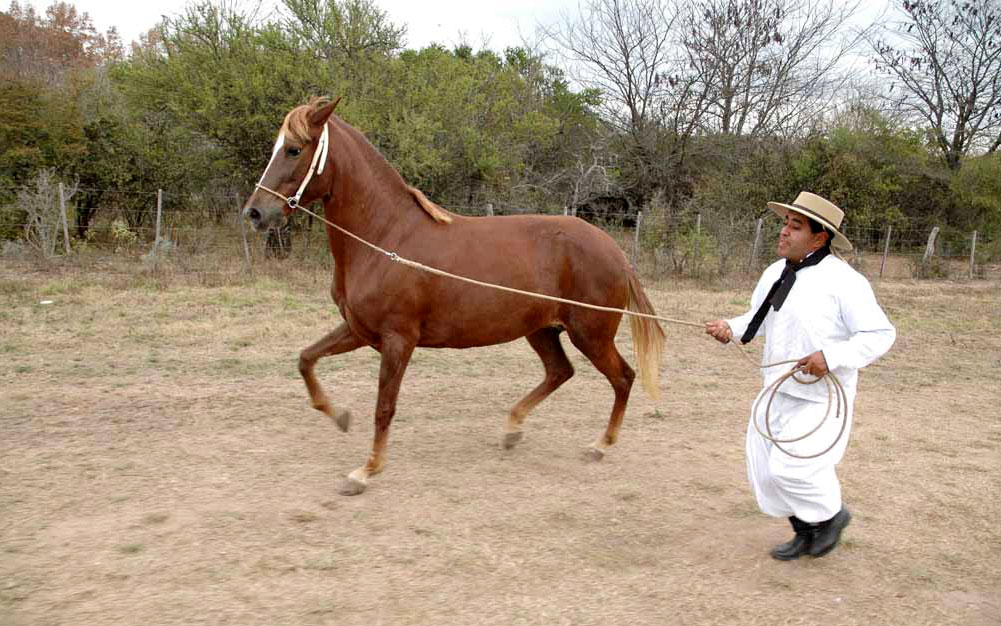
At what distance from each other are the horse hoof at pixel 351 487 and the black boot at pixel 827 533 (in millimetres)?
2522

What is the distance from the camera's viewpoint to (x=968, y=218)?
2177 cm

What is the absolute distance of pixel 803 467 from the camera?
Answer: 3.51m

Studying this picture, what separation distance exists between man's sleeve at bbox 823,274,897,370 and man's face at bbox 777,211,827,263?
278 millimetres

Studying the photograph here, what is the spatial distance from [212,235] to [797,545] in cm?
1305

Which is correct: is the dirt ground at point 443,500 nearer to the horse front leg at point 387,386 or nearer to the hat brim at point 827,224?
the horse front leg at point 387,386

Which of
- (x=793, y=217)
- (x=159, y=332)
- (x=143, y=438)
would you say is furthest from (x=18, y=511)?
(x=159, y=332)

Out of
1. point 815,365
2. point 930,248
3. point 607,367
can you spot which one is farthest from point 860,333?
point 930,248

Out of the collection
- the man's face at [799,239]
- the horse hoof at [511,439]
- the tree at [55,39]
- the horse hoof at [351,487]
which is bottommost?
Result: the horse hoof at [351,487]

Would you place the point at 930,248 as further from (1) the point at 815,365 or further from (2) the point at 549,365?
(1) the point at 815,365

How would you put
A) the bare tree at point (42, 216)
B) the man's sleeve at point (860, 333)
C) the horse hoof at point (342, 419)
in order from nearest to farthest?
the man's sleeve at point (860, 333) < the horse hoof at point (342, 419) < the bare tree at point (42, 216)

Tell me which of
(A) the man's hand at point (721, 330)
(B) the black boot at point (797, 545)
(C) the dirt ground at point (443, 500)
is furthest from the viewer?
(A) the man's hand at point (721, 330)

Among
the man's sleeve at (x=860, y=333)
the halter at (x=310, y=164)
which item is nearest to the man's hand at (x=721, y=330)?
the man's sleeve at (x=860, y=333)

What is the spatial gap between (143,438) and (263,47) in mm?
12591

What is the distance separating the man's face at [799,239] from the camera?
3566 mm
